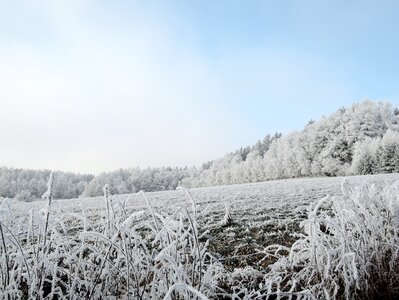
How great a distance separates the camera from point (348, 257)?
7.34 ft

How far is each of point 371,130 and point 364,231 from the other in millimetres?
56209

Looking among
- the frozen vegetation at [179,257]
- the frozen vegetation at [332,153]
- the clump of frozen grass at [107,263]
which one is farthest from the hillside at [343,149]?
the clump of frozen grass at [107,263]

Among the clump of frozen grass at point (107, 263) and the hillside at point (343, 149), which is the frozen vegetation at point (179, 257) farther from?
the hillside at point (343, 149)

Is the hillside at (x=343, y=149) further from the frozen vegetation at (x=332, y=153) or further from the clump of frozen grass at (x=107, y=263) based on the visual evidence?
the clump of frozen grass at (x=107, y=263)

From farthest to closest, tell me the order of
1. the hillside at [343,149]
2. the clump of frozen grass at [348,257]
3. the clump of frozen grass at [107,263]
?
the hillside at [343,149] < the clump of frozen grass at [348,257] < the clump of frozen grass at [107,263]

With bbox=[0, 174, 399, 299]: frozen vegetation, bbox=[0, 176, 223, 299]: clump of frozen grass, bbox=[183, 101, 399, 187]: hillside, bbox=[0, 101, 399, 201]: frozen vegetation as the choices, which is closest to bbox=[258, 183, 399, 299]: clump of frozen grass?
bbox=[0, 174, 399, 299]: frozen vegetation

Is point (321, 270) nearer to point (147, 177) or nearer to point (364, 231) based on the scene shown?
point (364, 231)

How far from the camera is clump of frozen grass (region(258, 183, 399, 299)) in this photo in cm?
227

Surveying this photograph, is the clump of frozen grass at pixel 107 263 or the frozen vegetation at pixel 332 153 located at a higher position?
the frozen vegetation at pixel 332 153

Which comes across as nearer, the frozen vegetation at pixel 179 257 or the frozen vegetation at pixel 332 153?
the frozen vegetation at pixel 179 257

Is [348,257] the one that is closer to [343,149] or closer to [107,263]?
[107,263]

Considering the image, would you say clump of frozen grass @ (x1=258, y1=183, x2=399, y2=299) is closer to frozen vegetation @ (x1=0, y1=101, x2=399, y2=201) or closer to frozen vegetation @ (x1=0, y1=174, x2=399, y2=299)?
frozen vegetation @ (x1=0, y1=174, x2=399, y2=299)

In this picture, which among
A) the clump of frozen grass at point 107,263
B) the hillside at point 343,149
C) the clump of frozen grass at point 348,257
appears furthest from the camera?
the hillside at point 343,149

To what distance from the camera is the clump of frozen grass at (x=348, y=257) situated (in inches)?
89.4
